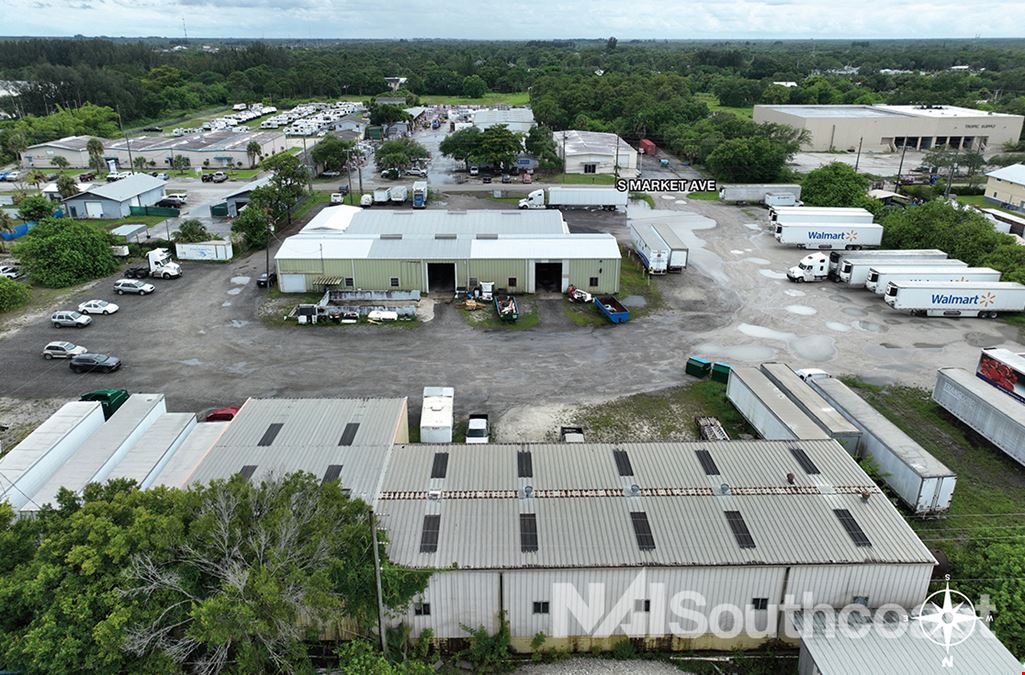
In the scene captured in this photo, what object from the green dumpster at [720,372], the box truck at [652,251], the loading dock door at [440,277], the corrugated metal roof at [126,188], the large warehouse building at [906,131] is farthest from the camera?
the large warehouse building at [906,131]

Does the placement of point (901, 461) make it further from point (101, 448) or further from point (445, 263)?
point (101, 448)

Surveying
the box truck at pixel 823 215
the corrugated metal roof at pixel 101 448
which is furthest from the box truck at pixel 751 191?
the corrugated metal roof at pixel 101 448

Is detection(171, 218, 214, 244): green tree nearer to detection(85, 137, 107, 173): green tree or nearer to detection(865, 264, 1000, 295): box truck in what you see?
detection(85, 137, 107, 173): green tree

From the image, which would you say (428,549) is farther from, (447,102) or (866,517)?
(447,102)

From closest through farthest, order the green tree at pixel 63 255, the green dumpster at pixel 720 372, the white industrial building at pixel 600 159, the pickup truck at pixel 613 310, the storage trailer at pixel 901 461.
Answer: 1. the storage trailer at pixel 901 461
2. the green dumpster at pixel 720 372
3. the pickup truck at pixel 613 310
4. the green tree at pixel 63 255
5. the white industrial building at pixel 600 159

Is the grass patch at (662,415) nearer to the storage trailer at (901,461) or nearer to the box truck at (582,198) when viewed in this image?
the storage trailer at (901,461)

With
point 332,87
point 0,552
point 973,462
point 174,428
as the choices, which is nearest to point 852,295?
point 973,462

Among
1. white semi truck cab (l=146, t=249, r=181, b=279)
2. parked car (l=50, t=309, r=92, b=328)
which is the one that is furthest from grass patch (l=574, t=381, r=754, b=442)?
white semi truck cab (l=146, t=249, r=181, b=279)
